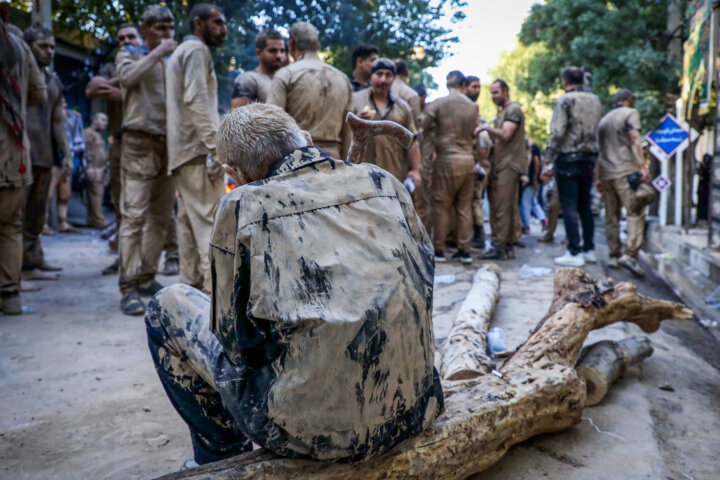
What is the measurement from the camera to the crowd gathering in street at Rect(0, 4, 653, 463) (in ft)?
6.29

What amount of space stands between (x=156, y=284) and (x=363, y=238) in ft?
13.5

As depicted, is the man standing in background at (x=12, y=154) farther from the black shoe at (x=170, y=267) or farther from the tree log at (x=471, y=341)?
the tree log at (x=471, y=341)

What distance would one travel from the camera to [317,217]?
1946 mm

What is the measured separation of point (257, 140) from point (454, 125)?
19.8 ft

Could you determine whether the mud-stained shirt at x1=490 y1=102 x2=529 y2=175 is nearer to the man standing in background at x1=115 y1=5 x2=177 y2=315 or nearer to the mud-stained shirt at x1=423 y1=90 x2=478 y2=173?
the mud-stained shirt at x1=423 y1=90 x2=478 y2=173

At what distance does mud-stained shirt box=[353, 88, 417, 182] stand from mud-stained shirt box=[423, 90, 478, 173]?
3.74ft

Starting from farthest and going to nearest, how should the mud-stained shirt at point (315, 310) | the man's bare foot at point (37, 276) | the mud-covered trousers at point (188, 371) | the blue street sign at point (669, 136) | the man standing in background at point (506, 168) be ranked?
the blue street sign at point (669, 136) < the man standing in background at point (506, 168) < the man's bare foot at point (37, 276) < the mud-covered trousers at point (188, 371) < the mud-stained shirt at point (315, 310)

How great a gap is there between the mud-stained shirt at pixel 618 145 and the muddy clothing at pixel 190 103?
16.9 feet

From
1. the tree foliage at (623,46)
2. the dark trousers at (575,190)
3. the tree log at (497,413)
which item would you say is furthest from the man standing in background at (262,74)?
the tree foliage at (623,46)

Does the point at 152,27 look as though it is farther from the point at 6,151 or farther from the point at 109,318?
the point at 109,318

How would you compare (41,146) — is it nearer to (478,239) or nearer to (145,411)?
(145,411)

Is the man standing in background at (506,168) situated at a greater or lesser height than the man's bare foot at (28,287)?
greater

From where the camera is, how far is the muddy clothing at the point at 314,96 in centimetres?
523

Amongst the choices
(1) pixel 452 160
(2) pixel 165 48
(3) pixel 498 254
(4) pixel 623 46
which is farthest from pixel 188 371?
(4) pixel 623 46
